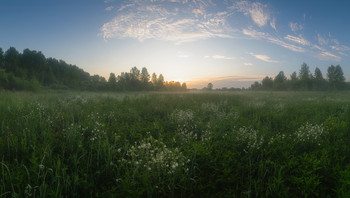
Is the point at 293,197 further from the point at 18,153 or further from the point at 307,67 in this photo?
the point at 307,67

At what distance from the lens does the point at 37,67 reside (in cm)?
4844

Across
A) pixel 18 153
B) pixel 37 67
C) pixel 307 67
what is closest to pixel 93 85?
pixel 37 67

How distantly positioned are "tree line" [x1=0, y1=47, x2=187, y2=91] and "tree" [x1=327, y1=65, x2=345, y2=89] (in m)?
61.8

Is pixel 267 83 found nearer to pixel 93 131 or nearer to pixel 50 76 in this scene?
pixel 93 131

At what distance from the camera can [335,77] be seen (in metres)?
54.5

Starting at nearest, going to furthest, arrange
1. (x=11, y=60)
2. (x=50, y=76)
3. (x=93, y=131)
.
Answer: (x=93, y=131) < (x=11, y=60) < (x=50, y=76)

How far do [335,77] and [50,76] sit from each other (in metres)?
106

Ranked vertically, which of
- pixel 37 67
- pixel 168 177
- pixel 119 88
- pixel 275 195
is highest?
pixel 37 67

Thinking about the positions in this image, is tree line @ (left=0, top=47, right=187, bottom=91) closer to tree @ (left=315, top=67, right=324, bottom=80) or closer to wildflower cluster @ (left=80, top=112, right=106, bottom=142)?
wildflower cluster @ (left=80, top=112, right=106, bottom=142)

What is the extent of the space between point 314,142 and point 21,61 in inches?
2731

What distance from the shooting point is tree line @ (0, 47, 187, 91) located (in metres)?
31.5

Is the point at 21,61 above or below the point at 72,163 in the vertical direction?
above

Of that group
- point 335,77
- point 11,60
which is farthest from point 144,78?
point 335,77

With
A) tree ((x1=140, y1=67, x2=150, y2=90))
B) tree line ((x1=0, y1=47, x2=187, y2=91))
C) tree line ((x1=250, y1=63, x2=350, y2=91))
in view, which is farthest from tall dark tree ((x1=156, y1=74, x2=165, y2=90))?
tree line ((x1=250, y1=63, x2=350, y2=91))
